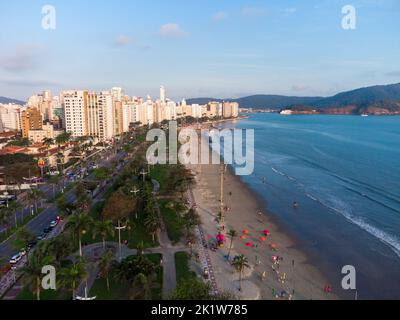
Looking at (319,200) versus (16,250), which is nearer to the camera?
(16,250)

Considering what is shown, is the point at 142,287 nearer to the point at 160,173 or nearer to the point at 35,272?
the point at 35,272

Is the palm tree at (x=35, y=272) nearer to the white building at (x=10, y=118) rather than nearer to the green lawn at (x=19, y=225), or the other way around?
the green lawn at (x=19, y=225)

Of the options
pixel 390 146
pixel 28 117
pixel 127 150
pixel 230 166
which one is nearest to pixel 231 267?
pixel 230 166

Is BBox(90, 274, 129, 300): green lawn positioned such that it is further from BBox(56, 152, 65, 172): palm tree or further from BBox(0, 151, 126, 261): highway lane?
BBox(56, 152, 65, 172): palm tree

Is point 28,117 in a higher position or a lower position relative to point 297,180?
higher

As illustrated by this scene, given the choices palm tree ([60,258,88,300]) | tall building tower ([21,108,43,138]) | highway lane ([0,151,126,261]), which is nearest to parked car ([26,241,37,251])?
highway lane ([0,151,126,261])

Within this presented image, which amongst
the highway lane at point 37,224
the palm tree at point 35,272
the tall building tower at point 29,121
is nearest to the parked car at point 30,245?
the highway lane at point 37,224

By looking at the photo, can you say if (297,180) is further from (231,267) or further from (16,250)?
(16,250)
